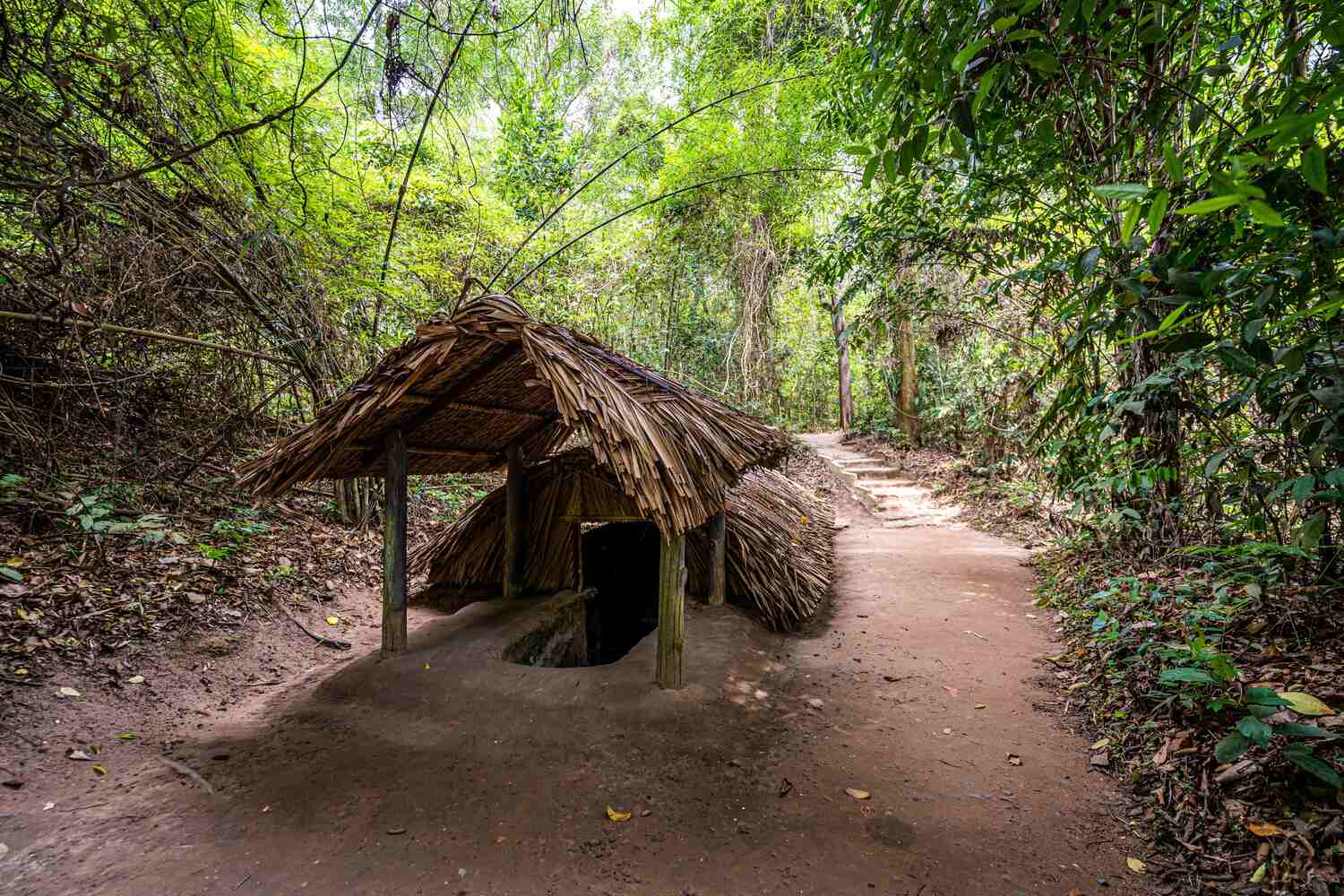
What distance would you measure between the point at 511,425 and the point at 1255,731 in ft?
12.9

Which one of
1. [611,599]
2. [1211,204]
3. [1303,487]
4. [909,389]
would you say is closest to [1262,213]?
[1211,204]

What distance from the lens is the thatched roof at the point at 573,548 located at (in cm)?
437

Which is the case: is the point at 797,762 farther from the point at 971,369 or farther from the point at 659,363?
the point at 971,369

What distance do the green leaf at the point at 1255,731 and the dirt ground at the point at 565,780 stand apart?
58 cm

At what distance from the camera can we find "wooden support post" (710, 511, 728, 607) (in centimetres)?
434

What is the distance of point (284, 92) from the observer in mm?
4117

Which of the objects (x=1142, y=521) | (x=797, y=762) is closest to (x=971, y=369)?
(x=1142, y=521)

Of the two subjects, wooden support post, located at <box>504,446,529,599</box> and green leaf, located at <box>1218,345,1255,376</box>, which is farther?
wooden support post, located at <box>504,446,529,599</box>

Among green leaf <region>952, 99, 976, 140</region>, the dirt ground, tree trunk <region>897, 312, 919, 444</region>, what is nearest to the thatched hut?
the dirt ground

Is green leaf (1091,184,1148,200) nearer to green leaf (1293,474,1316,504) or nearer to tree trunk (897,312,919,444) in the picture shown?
green leaf (1293,474,1316,504)

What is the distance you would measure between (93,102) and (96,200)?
2.72 ft

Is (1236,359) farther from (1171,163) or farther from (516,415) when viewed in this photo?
(516,415)

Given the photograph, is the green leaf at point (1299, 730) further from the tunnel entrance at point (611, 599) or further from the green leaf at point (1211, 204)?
the tunnel entrance at point (611, 599)

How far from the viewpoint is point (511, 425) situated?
408 cm
